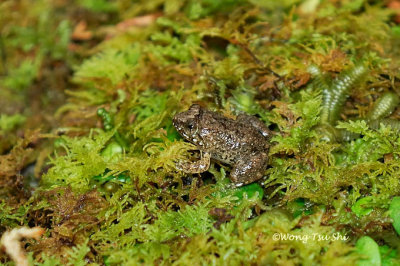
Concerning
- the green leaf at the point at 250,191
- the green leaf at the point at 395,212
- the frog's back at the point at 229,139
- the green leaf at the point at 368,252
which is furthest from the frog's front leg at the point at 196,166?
the green leaf at the point at 395,212

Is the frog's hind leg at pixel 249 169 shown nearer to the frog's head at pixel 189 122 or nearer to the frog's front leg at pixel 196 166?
the frog's front leg at pixel 196 166

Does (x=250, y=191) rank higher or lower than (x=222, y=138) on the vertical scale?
lower

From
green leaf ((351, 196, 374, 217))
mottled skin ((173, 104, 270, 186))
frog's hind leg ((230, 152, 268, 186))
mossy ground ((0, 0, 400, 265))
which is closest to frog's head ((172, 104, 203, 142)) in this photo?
mottled skin ((173, 104, 270, 186))

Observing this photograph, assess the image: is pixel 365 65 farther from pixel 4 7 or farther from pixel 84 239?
pixel 4 7

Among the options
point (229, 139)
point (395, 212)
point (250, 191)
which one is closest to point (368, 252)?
point (395, 212)

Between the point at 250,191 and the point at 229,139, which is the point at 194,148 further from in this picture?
the point at 250,191

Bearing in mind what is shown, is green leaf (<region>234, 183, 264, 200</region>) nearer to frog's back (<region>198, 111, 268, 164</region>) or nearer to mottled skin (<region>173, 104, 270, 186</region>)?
mottled skin (<region>173, 104, 270, 186</region>)

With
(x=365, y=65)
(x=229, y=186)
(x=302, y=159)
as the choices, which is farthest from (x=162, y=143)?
(x=365, y=65)
